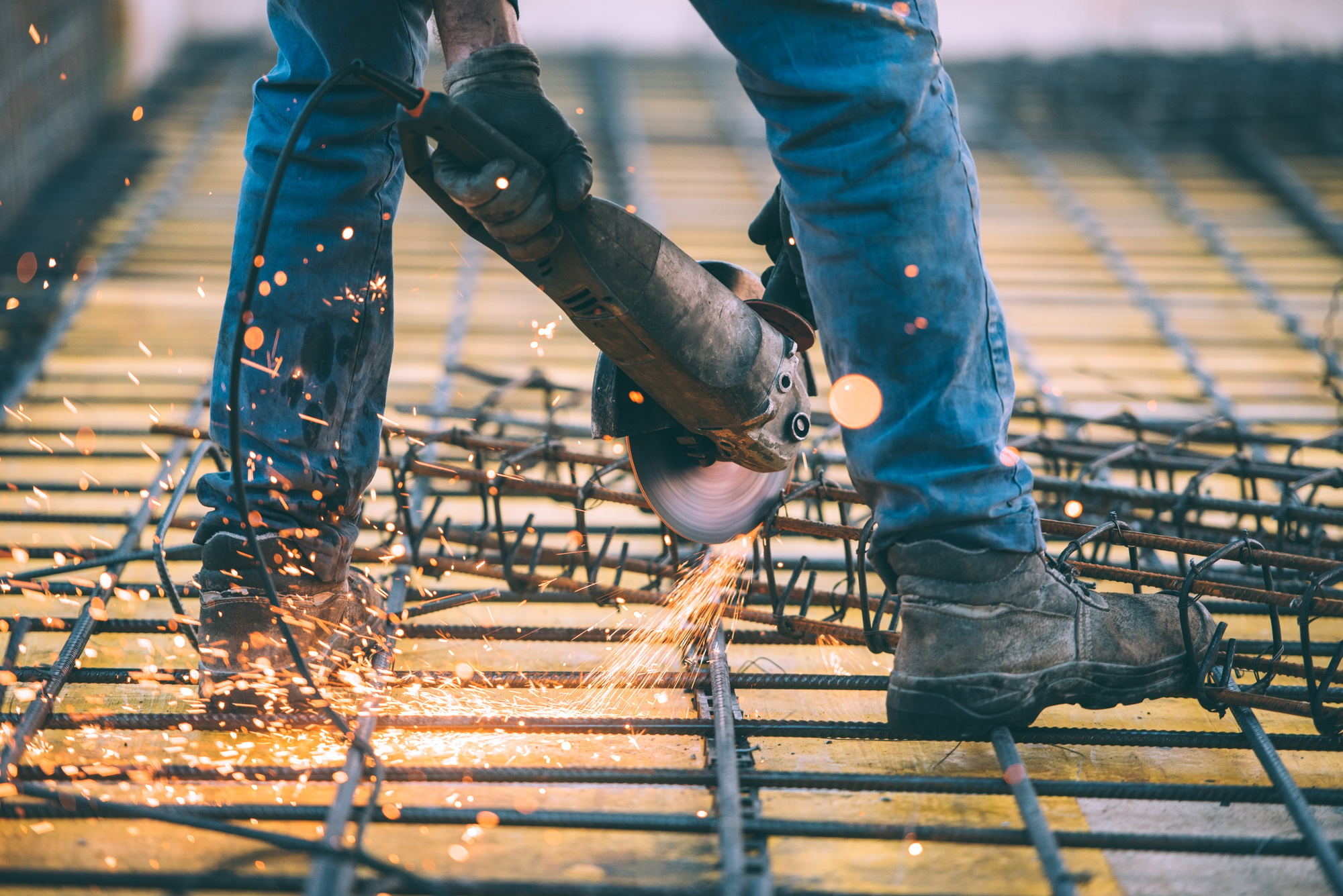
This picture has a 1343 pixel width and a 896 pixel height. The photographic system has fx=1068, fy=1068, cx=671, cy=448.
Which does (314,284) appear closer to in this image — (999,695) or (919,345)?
(919,345)

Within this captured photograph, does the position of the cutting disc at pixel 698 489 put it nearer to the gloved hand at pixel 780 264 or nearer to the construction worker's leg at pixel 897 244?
the gloved hand at pixel 780 264

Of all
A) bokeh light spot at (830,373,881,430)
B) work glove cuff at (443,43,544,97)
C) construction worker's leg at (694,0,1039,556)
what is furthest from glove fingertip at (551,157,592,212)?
bokeh light spot at (830,373,881,430)

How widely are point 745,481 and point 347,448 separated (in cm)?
61

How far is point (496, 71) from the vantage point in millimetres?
1282

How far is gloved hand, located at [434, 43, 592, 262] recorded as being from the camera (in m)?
1.20

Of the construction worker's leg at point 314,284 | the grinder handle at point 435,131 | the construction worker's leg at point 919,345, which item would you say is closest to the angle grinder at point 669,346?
the grinder handle at point 435,131

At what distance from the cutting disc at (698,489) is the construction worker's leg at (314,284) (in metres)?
0.44

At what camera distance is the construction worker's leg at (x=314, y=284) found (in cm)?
151

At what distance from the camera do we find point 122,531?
2281mm

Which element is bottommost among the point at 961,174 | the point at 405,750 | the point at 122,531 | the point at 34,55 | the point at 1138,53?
the point at 405,750

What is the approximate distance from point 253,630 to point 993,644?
98 centimetres

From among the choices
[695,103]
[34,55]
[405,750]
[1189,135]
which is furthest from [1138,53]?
[405,750]

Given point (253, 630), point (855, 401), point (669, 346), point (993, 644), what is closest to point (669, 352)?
point (669, 346)

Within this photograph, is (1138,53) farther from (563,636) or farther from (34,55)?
(563,636)
